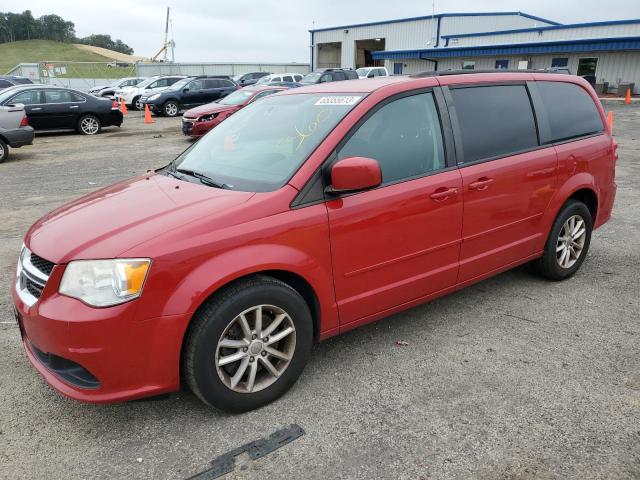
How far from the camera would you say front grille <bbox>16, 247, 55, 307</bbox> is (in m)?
2.60

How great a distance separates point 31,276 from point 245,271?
1.15 metres

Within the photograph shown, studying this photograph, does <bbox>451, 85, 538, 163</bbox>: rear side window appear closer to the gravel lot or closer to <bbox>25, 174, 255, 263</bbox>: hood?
the gravel lot

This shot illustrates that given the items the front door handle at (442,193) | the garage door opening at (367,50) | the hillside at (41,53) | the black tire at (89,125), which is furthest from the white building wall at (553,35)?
the hillside at (41,53)

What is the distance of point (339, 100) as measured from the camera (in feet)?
11.0

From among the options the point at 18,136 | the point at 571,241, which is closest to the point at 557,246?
the point at 571,241

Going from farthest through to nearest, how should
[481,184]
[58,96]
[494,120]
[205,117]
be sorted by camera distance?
[58,96], [205,117], [494,120], [481,184]

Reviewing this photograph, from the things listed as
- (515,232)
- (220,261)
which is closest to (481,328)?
(515,232)

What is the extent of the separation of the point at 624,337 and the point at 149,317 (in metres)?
3.22

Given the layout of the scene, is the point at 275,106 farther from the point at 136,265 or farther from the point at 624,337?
the point at 624,337

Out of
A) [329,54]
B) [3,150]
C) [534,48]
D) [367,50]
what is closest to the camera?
[3,150]

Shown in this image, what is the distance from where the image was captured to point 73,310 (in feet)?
7.93

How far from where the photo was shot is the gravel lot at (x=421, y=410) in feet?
8.08

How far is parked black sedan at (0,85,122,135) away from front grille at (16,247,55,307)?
13840mm

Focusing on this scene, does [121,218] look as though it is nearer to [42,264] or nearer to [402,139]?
[42,264]
